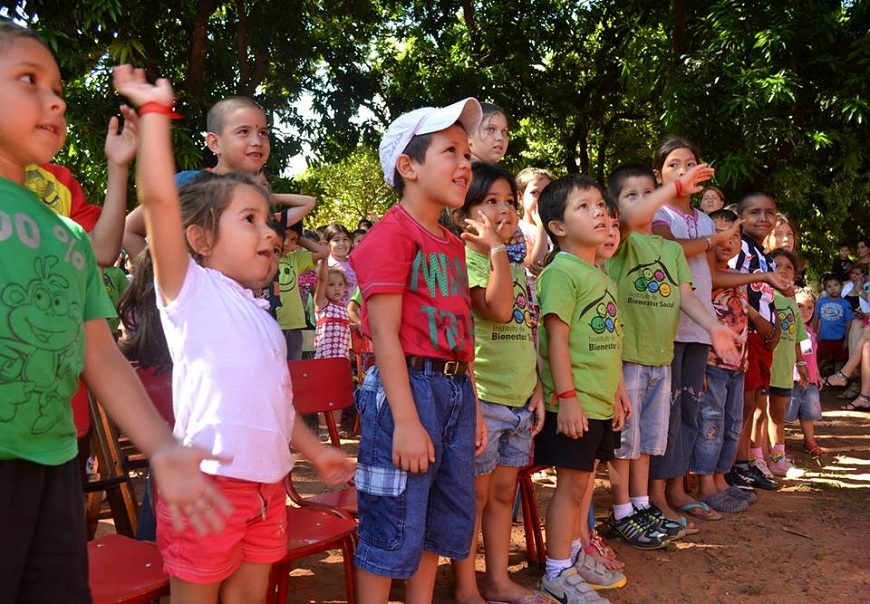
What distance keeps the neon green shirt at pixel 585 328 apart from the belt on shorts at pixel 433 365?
0.88 metres

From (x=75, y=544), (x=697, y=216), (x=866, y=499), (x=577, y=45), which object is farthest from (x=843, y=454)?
(x=577, y=45)

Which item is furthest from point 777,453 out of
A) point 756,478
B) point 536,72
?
point 536,72

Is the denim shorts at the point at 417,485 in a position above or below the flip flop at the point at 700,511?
above

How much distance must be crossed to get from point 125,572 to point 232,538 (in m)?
0.38

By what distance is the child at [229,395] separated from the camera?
6.95 feet

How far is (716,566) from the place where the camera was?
404 cm

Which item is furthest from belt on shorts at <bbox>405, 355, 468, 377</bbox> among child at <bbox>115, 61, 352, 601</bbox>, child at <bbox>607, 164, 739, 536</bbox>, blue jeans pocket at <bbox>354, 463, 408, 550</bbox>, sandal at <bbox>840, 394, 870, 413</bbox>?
sandal at <bbox>840, 394, 870, 413</bbox>

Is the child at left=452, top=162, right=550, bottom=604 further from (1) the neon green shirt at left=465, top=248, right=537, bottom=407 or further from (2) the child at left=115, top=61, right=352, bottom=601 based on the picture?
(2) the child at left=115, top=61, right=352, bottom=601

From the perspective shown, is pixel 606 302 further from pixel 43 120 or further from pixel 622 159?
pixel 622 159

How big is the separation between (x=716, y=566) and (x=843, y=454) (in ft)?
11.4

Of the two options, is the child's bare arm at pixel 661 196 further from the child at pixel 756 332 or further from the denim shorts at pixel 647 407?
the child at pixel 756 332

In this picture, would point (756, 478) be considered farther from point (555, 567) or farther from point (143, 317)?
point (143, 317)

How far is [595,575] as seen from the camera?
372cm

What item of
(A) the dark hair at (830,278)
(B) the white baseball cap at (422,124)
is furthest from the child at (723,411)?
(A) the dark hair at (830,278)
